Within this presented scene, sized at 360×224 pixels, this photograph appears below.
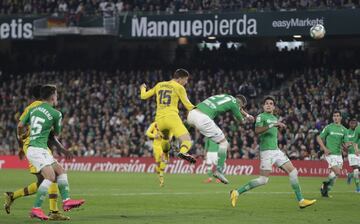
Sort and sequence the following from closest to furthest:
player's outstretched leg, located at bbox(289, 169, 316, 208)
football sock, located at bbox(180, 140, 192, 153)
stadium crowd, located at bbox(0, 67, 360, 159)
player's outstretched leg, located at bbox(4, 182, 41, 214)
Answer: player's outstretched leg, located at bbox(4, 182, 41, 214), player's outstretched leg, located at bbox(289, 169, 316, 208), football sock, located at bbox(180, 140, 192, 153), stadium crowd, located at bbox(0, 67, 360, 159)

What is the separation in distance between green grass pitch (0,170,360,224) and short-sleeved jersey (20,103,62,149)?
1.44m

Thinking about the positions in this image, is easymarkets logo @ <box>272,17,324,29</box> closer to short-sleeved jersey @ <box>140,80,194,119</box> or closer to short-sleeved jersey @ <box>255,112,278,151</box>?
short-sleeved jersey @ <box>140,80,194,119</box>

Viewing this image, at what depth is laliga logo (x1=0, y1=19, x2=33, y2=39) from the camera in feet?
145

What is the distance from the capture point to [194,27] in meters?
41.4

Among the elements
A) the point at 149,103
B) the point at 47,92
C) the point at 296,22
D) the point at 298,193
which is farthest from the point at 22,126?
the point at 149,103

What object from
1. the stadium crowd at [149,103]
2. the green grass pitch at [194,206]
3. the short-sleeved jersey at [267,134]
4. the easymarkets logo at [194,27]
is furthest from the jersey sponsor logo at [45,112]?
the easymarkets logo at [194,27]

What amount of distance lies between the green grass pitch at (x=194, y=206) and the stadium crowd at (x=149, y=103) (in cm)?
1083

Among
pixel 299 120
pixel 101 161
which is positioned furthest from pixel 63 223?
pixel 101 161

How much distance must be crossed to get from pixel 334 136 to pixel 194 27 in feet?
61.7

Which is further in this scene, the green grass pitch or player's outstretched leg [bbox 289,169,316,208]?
player's outstretched leg [bbox 289,169,316,208]

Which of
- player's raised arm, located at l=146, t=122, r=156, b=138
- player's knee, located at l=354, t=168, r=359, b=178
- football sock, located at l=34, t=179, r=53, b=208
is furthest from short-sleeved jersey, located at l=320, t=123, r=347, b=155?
football sock, located at l=34, t=179, r=53, b=208

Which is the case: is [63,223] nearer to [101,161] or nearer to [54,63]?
[101,161]

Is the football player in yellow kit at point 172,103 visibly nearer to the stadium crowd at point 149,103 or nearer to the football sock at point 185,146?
the football sock at point 185,146

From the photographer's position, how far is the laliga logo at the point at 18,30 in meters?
44.3
